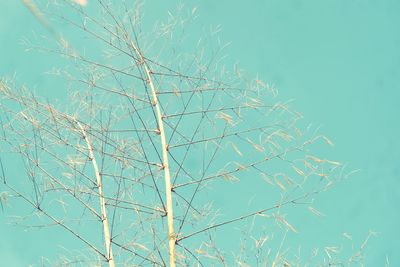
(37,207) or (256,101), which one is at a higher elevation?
(256,101)

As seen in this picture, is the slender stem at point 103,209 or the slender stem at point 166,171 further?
the slender stem at point 103,209

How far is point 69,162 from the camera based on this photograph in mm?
2688

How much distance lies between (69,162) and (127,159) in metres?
0.35

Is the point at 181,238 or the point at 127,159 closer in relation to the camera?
the point at 181,238

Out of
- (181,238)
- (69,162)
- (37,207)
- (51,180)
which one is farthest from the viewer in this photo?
(69,162)

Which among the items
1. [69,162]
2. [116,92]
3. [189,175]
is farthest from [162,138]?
[69,162]

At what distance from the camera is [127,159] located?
8.38ft

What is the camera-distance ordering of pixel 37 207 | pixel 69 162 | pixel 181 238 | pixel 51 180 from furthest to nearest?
pixel 69 162 < pixel 51 180 < pixel 37 207 < pixel 181 238

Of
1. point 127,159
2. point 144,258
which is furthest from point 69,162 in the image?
point 144,258

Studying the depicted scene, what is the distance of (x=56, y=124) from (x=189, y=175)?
2.42 feet

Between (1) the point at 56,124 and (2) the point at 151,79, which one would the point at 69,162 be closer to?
(1) the point at 56,124

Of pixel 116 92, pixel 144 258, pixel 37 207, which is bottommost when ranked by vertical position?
pixel 144 258

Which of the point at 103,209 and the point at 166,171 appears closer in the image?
the point at 166,171

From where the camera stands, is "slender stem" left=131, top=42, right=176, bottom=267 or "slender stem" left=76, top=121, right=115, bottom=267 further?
"slender stem" left=76, top=121, right=115, bottom=267
